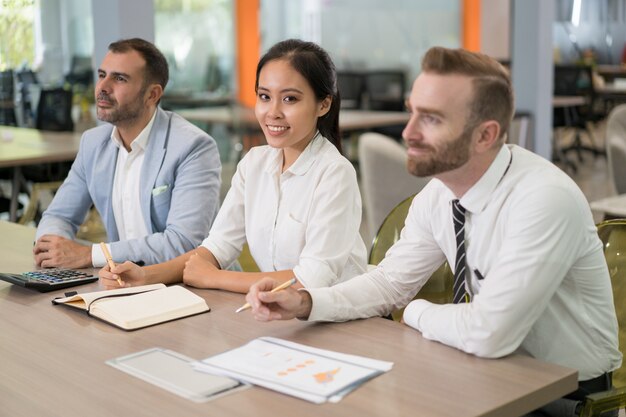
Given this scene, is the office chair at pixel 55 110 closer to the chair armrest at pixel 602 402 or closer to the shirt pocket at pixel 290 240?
the shirt pocket at pixel 290 240

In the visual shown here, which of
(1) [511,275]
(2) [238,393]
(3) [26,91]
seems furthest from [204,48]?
(2) [238,393]

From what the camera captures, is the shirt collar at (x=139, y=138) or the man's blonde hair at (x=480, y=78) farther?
the shirt collar at (x=139, y=138)

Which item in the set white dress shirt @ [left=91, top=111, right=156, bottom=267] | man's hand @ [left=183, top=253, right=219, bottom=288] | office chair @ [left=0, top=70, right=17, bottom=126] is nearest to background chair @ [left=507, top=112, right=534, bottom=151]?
office chair @ [left=0, top=70, right=17, bottom=126]

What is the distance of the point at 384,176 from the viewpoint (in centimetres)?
469

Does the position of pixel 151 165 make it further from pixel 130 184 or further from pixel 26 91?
pixel 26 91

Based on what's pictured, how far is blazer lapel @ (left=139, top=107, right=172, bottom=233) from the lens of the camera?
3080 mm

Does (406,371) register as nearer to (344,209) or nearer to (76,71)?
(344,209)

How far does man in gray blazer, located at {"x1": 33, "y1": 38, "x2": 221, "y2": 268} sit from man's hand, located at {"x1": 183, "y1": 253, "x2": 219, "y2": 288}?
0.40 m

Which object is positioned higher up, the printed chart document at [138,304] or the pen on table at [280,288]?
the pen on table at [280,288]

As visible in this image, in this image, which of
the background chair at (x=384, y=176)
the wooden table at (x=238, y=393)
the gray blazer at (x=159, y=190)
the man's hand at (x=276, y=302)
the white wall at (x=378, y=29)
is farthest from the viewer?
the white wall at (x=378, y=29)

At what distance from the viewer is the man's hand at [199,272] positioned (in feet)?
7.99

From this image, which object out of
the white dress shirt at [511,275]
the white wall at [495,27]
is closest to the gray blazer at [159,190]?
the white dress shirt at [511,275]

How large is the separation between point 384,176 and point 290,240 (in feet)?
7.13

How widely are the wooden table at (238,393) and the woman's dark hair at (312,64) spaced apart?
68 centimetres
